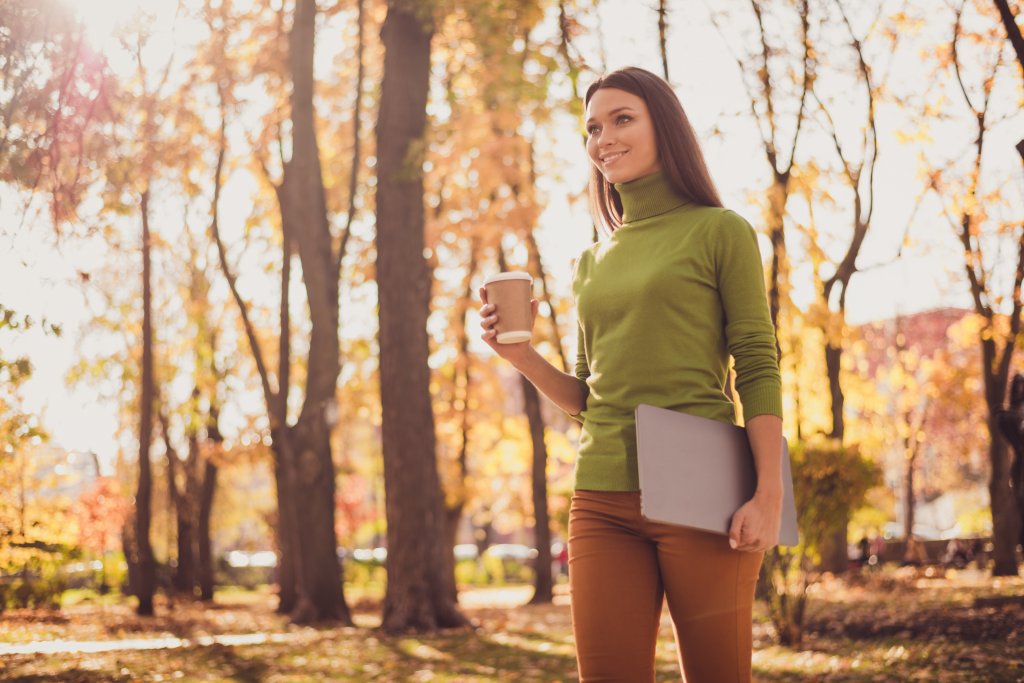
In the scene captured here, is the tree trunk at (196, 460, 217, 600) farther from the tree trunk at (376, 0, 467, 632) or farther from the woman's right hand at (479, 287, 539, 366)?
the woman's right hand at (479, 287, 539, 366)

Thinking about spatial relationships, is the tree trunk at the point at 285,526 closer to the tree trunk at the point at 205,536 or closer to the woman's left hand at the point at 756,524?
the tree trunk at the point at 205,536

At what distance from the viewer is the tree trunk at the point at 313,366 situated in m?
13.9

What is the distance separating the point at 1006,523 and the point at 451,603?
10704 mm

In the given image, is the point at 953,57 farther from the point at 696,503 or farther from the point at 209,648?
the point at 696,503

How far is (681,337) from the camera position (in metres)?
2.70

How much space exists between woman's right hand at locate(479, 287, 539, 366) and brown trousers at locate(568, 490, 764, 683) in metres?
0.48

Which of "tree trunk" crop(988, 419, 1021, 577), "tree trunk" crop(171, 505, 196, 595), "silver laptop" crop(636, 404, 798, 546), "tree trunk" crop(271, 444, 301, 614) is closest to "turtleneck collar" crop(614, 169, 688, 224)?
"silver laptop" crop(636, 404, 798, 546)

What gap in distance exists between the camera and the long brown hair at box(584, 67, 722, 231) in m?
2.86

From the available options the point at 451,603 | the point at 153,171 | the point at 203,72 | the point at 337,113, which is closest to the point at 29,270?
the point at 451,603

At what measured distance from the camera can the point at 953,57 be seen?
16.5 meters

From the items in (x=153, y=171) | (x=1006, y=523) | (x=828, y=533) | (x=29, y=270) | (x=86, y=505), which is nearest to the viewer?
(x=29, y=270)

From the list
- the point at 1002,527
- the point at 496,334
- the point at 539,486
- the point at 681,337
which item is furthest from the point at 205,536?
the point at 681,337

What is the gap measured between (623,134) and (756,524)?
107 cm

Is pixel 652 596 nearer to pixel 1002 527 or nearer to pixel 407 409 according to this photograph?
pixel 407 409
